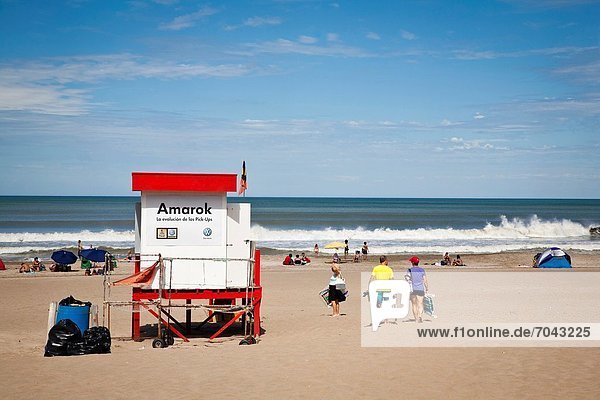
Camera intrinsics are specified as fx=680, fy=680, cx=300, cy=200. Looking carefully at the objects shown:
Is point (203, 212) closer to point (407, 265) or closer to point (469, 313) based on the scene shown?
point (469, 313)

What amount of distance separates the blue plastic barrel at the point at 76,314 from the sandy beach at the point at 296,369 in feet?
2.67

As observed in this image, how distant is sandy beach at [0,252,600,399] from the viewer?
9.70 meters

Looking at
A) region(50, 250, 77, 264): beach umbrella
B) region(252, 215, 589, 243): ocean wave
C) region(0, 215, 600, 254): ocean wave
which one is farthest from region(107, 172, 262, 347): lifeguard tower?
region(252, 215, 589, 243): ocean wave

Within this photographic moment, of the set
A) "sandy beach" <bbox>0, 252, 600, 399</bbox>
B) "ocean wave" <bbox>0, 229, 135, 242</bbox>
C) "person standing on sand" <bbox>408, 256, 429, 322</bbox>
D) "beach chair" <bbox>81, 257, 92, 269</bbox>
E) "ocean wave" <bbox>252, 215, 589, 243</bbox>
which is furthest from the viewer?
"ocean wave" <bbox>252, 215, 589, 243</bbox>

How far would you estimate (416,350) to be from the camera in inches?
485

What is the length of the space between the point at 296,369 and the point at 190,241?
13.8 feet

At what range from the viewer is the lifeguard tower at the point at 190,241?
1388 cm

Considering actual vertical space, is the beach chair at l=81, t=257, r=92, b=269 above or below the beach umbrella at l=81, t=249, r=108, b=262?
below

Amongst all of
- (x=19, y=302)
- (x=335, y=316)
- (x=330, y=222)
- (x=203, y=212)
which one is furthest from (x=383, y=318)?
(x=330, y=222)

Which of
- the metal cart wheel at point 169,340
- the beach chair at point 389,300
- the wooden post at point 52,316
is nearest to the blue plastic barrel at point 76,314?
the wooden post at point 52,316

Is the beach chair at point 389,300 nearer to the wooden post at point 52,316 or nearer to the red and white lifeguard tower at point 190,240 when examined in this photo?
the red and white lifeguard tower at point 190,240

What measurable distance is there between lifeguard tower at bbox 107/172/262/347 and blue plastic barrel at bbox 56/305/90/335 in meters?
0.99

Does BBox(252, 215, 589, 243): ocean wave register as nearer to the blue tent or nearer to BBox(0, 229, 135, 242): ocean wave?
BBox(0, 229, 135, 242): ocean wave

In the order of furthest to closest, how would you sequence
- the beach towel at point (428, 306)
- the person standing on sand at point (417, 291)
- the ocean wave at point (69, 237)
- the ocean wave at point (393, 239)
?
the ocean wave at point (69, 237) → the ocean wave at point (393, 239) → the beach towel at point (428, 306) → the person standing on sand at point (417, 291)
